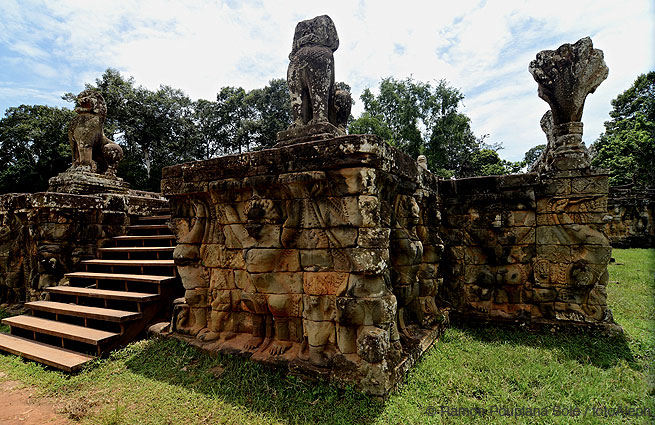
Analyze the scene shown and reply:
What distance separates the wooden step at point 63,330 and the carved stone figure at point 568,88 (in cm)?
623

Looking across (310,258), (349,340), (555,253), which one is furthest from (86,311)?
(555,253)

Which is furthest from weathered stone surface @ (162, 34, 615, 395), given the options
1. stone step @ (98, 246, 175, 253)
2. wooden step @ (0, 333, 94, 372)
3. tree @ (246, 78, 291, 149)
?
tree @ (246, 78, 291, 149)

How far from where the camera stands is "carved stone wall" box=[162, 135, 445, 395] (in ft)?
9.16

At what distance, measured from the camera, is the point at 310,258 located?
3.06 metres

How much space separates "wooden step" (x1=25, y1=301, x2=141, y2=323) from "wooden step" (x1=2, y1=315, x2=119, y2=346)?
5.9 inches

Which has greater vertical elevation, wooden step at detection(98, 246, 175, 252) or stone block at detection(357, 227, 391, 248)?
stone block at detection(357, 227, 391, 248)

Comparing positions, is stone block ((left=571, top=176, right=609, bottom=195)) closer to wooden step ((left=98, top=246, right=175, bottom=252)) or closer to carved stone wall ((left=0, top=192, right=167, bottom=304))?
wooden step ((left=98, top=246, right=175, bottom=252))

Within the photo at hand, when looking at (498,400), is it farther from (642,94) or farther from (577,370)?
(642,94)

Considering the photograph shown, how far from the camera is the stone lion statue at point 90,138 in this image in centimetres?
716

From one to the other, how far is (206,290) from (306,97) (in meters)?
2.79

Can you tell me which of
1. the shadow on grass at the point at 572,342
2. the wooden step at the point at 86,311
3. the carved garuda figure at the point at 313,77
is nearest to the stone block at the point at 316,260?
the carved garuda figure at the point at 313,77

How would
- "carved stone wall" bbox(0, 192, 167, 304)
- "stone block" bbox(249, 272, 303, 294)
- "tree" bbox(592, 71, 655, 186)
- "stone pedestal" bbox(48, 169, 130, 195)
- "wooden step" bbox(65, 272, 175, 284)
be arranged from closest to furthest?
"stone block" bbox(249, 272, 303, 294)
"wooden step" bbox(65, 272, 175, 284)
"carved stone wall" bbox(0, 192, 167, 304)
"stone pedestal" bbox(48, 169, 130, 195)
"tree" bbox(592, 71, 655, 186)

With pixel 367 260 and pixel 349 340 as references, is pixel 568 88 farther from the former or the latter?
pixel 349 340

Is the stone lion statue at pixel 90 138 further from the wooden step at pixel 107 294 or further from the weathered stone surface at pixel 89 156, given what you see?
the wooden step at pixel 107 294
